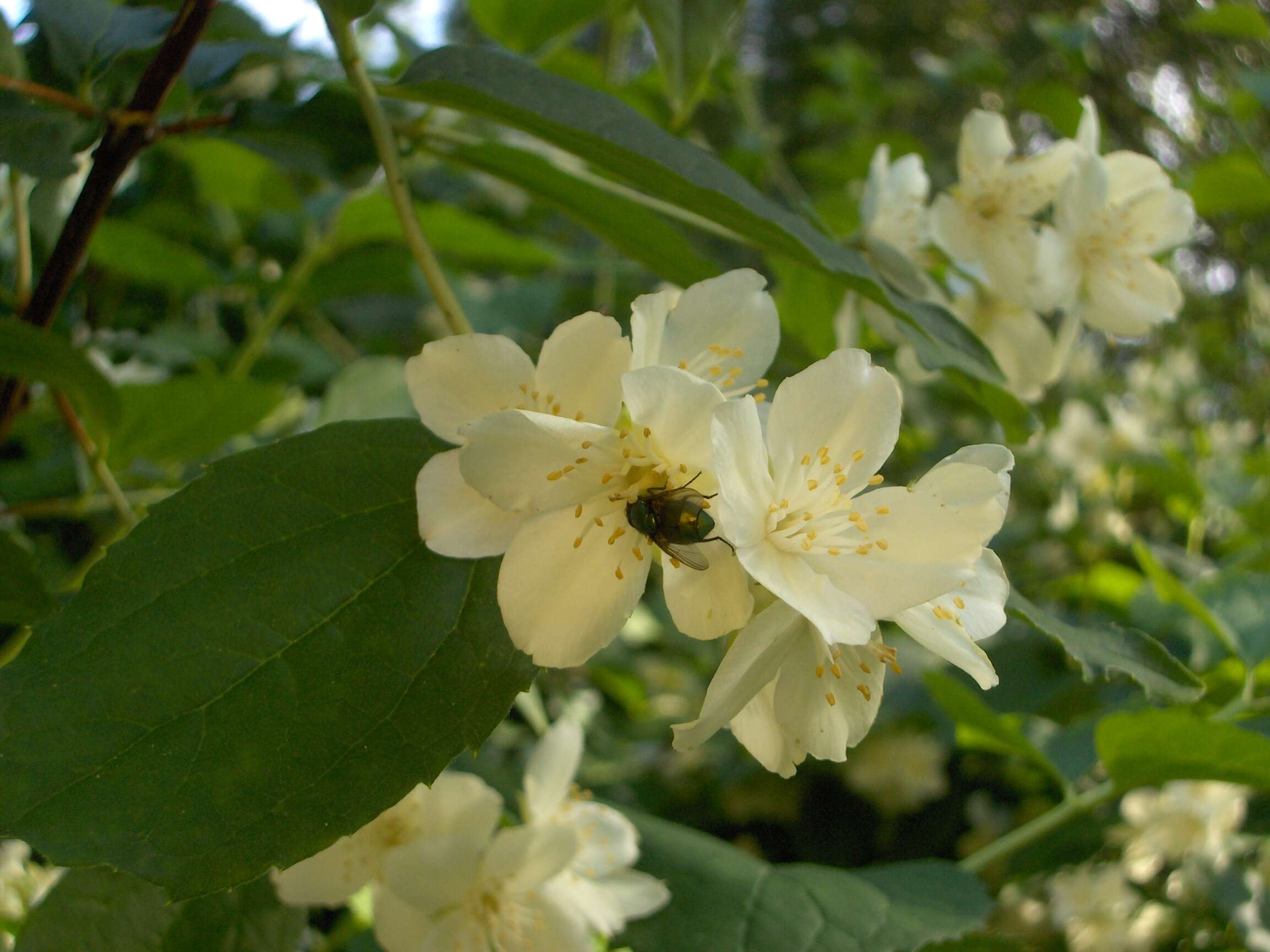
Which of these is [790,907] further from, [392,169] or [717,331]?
[392,169]

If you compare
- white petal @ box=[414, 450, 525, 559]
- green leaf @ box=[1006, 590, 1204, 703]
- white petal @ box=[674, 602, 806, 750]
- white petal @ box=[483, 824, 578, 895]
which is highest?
white petal @ box=[414, 450, 525, 559]

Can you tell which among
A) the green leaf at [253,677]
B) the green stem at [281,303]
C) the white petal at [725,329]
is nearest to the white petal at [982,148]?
the white petal at [725,329]

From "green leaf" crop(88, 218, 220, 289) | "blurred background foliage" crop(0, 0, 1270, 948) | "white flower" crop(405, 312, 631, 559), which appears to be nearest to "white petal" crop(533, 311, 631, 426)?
"white flower" crop(405, 312, 631, 559)

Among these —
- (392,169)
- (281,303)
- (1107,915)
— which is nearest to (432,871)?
(392,169)

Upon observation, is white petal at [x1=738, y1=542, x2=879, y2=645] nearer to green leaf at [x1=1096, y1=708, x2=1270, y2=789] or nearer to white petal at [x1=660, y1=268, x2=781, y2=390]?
white petal at [x1=660, y1=268, x2=781, y2=390]

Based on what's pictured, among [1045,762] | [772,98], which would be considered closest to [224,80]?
[1045,762]

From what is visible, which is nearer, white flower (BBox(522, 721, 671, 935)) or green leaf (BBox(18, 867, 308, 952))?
green leaf (BBox(18, 867, 308, 952))
